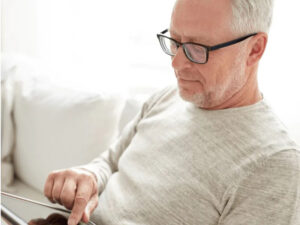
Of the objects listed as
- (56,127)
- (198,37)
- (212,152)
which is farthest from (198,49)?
(56,127)

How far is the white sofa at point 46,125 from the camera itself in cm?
153

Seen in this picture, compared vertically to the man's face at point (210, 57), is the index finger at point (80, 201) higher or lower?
lower

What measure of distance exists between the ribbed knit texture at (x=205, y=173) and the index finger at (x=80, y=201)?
8cm

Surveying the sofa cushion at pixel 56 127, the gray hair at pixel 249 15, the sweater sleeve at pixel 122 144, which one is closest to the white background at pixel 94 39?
the sofa cushion at pixel 56 127

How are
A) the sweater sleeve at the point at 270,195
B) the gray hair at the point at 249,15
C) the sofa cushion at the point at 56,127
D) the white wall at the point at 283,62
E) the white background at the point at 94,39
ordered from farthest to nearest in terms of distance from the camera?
the white background at the point at 94,39, the sofa cushion at the point at 56,127, the white wall at the point at 283,62, the gray hair at the point at 249,15, the sweater sleeve at the point at 270,195

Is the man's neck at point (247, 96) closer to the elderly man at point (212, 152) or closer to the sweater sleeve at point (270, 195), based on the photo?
the elderly man at point (212, 152)

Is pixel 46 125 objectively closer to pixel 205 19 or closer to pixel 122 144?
pixel 122 144

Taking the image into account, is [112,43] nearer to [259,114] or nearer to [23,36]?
[23,36]

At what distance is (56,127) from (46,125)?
0.18 feet

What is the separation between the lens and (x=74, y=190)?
3.57 ft

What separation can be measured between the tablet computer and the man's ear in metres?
0.61

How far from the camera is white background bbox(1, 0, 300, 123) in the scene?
2.09 metres

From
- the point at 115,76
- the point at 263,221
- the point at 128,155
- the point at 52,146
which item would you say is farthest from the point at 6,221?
the point at 115,76

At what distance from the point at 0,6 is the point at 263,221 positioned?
2.12m
